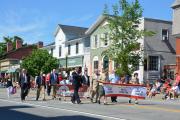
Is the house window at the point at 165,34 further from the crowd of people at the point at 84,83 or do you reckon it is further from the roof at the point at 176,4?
the crowd of people at the point at 84,83

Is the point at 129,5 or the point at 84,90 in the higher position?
the point at 129,5

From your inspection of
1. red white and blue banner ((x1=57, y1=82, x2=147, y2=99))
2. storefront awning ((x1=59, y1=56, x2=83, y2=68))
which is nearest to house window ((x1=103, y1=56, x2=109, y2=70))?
storefront awning ((x1=59, y1=56, x2=83, y2=68))

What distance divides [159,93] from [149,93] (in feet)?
7.24

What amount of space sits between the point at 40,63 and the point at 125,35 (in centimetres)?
2756

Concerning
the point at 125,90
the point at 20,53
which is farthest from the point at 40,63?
the point at 125,90

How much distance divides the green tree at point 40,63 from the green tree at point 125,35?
77.9ft

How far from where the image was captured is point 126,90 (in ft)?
73.2

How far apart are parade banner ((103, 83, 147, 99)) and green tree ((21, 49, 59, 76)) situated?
1511 inches

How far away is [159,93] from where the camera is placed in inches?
1271

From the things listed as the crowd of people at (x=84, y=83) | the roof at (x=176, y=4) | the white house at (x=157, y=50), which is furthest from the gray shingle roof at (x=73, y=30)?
the crowd of people at (x=84, y=83)

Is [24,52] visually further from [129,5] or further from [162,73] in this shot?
[129,5]

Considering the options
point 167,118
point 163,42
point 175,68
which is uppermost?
point 163,42

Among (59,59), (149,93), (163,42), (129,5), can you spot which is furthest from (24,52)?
(149,93)

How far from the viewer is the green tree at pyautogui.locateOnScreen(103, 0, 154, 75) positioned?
37.0 m
